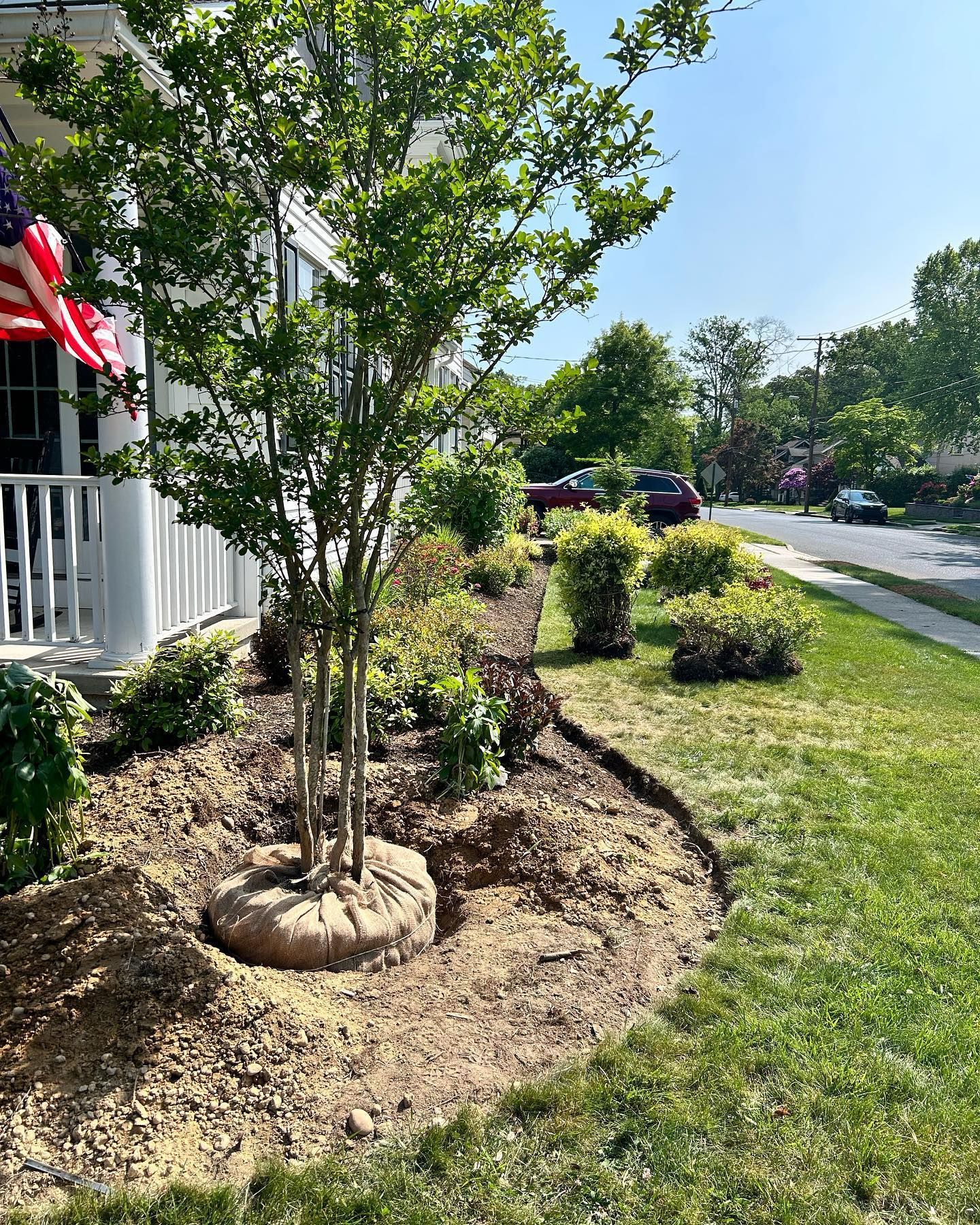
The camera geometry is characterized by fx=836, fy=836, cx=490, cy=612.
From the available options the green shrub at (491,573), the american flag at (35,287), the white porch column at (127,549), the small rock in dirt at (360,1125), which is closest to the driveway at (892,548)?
the green shrub at (491,573)

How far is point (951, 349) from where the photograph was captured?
42.4 metres

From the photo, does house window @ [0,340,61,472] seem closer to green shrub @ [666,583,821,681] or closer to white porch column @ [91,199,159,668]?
white porch column @ [91,199,159,668]

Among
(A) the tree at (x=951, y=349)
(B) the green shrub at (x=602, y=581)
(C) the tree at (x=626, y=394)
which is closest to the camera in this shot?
(B) the green shrub at (x=602, y=581)

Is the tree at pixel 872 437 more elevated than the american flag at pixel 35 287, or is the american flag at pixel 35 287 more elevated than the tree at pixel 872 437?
the tree at pixel 872 437

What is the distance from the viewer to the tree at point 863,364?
7625cm

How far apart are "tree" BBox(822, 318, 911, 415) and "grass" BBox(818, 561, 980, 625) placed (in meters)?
65.0

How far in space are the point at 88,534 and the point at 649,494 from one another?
15.4m

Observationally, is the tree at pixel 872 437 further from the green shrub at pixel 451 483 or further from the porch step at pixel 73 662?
the green shrub at pixel 451 483

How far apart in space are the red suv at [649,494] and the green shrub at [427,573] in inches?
390

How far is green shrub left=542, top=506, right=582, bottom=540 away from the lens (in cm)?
1645

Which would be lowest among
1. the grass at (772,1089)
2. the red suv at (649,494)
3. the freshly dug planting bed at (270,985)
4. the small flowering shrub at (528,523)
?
the grass at (772,1089)

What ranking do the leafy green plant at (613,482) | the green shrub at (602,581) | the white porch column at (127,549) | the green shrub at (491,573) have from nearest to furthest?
the white porch column at (127,549) → the green shrub at (602,581) → the green shrub at (491,573) → the leafy green plant at (613,482)

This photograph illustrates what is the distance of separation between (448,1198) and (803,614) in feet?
23.0

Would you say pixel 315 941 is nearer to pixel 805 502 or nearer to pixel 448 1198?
pixel 448 1198
